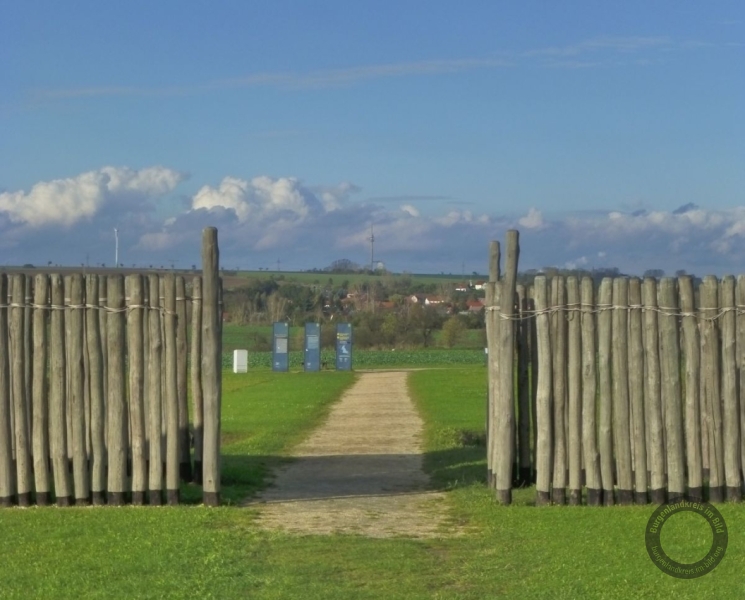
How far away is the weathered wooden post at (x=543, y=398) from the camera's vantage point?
1161cm

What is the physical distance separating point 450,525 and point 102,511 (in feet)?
11.4

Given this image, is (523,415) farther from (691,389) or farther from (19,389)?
(19,389)

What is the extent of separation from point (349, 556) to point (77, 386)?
3.86 meters

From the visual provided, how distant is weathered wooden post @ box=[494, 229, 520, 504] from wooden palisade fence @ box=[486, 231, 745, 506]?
0.39m

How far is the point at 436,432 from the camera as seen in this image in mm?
20656

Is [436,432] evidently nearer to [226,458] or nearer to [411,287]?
[226,458]

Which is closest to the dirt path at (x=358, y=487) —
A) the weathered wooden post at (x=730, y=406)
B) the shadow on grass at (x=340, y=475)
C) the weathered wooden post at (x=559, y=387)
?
the shadow on grass at (x=340, y=475)

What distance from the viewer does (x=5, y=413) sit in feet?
38.2

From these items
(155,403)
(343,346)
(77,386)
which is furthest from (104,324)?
(343,346)

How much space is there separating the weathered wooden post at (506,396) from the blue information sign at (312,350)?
125ft

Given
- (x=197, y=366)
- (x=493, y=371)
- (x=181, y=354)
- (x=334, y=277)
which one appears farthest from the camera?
(x=334, y=277)

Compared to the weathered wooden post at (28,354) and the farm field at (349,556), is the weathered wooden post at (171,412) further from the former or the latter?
the weathered wooden post at (28,354)

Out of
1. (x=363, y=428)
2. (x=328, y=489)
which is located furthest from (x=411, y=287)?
(x=328, y=489)

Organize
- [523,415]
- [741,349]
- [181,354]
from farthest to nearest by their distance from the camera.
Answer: [523,415]
[181,354]
[741,349]
